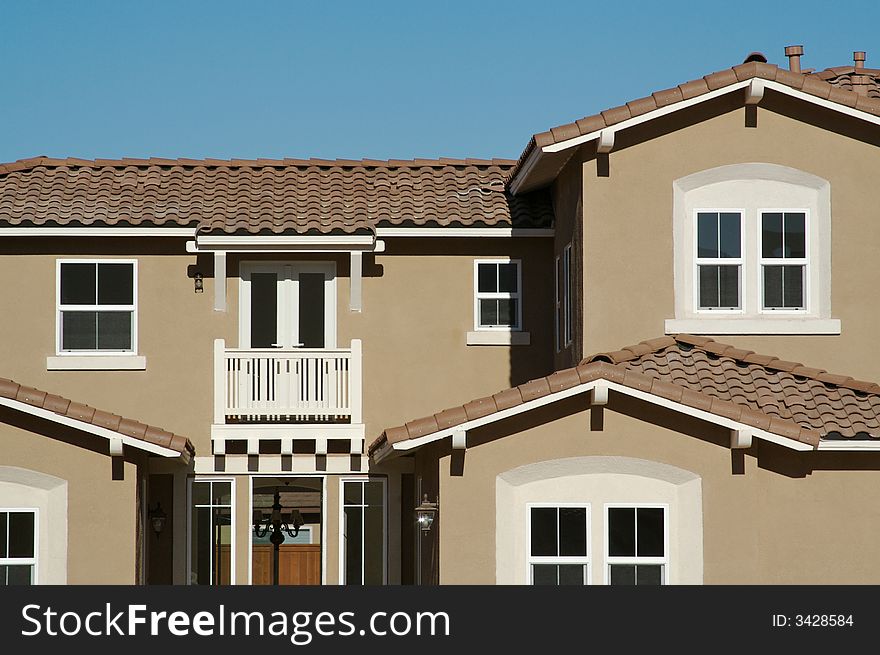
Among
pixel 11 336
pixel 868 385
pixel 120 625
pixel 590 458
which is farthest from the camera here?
pixel 11 336

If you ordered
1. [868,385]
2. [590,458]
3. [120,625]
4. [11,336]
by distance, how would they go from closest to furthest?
[120,625]
[590,458]
[868,385]
[11,336]

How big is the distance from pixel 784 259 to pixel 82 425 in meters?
9.47

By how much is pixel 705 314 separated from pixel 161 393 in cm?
796

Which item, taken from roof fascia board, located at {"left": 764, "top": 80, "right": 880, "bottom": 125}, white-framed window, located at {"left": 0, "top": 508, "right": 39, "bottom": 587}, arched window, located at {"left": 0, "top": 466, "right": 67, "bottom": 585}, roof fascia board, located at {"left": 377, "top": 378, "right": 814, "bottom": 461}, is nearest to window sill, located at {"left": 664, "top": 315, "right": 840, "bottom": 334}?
roof fascia board, located at {"left": 764, "top": 80, "right": 880, "bottom": 125}

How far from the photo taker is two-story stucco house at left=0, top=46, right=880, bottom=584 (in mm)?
17453

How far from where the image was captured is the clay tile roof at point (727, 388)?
1702 cm

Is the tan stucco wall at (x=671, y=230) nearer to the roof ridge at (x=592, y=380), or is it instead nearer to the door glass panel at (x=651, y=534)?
the roof ridge at (x=592, y=380)

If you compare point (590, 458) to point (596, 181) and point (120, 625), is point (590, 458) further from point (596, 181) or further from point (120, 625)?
point (120, 625)

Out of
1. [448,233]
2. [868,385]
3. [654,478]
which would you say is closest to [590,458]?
[654,478]

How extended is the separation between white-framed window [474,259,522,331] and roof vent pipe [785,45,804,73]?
21.3ft

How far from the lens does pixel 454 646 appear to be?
45.8ft

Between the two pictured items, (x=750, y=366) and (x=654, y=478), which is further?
(x=750, y=366)

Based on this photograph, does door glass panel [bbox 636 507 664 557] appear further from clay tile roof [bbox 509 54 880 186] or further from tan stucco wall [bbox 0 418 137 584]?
tan stucco wall [bbox 0 418 137 584]

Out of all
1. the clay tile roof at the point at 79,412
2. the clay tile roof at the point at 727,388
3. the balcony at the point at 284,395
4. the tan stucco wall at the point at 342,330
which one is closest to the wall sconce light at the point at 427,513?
the clay tile roof at the point at 727,388
